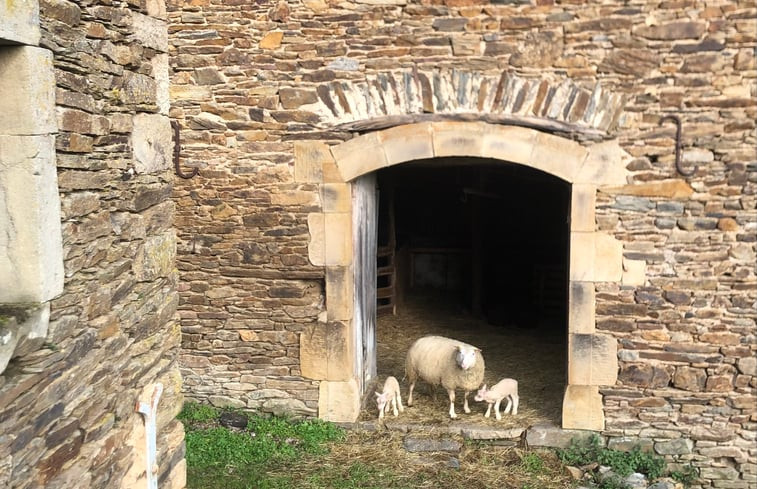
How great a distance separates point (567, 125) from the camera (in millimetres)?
5758

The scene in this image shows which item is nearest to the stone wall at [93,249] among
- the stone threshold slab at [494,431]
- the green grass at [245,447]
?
the green grass at [245,447]

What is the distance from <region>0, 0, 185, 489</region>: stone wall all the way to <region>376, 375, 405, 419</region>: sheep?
9.19ft

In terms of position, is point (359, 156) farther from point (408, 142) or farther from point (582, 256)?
point (582, 256)

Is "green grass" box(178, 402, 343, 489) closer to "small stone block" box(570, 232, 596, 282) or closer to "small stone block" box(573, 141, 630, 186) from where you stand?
"small stone block" box(570, 232, 596, 282)

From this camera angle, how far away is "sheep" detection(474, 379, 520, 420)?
6.36 metres

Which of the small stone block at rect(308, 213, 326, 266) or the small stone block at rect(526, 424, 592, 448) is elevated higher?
the small stone block at rect(308, 213, 326, 266)

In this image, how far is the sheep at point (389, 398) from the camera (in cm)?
644

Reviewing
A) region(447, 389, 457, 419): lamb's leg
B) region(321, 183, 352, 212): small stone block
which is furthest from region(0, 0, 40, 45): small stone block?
region(447, 389, 457, 419): lamb's leg

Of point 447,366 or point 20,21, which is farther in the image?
point 447,366

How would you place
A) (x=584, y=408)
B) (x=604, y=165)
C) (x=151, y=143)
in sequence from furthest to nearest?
(x=584, y=408)
(x=604, y=165)
(x=151, y=143)

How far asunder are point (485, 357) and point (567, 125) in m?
3.36

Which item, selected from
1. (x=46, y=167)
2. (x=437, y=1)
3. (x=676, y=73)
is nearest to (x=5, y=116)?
(x=46, y=167)

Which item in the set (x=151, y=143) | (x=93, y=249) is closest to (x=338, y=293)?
(x=151, y=143)

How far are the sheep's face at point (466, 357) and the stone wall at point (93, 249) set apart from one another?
9.97 ft
